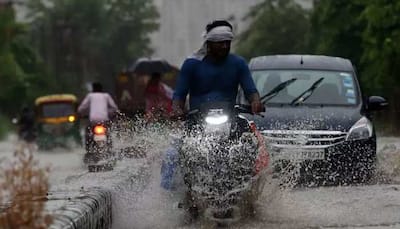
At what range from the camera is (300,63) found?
13.9 m

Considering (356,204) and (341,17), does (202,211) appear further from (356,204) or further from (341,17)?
(341,17)

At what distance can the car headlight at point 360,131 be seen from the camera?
39.6 ft

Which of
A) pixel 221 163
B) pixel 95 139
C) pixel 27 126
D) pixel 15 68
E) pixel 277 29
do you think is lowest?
pixel 15 68

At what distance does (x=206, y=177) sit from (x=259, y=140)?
695mm

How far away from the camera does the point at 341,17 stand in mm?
33625

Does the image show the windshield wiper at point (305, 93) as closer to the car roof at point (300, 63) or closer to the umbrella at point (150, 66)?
the car roof at point (300, 63)

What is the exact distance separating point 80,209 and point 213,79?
2630 mm

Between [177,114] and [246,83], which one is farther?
[246,83]

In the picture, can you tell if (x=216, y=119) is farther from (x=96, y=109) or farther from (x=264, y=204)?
(x=96, y=109)

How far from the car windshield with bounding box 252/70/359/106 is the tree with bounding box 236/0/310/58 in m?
36.0

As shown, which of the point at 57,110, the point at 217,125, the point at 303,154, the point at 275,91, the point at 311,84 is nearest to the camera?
the point at 217,125

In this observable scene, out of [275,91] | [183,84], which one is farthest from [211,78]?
[275,91]

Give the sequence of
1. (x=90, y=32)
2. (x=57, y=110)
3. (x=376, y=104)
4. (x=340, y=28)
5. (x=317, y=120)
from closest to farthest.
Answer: (x=317, y=120), (x=376, y=104), (x=57, y=110), (x=340, y=28), (x=90, y=32)

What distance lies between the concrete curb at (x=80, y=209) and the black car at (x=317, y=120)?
2.73 meters
